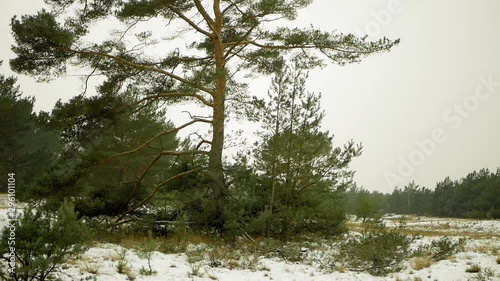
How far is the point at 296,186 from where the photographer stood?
917 centimetres

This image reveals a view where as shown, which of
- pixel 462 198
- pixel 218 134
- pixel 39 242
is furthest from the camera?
pixel 462 198

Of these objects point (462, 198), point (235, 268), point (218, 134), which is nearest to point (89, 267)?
point (235, 268)

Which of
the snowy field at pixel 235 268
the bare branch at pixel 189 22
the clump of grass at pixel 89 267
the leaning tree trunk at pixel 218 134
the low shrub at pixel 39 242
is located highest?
the bare branch at pixel 189 22

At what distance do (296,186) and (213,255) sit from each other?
331cm

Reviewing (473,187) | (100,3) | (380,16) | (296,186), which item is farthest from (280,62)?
(473,187)

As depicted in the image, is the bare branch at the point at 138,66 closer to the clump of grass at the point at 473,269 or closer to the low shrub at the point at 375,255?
the low shrub at the point at 375,255

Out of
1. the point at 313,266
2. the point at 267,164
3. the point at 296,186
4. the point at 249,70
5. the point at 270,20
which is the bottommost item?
the point at 313,266

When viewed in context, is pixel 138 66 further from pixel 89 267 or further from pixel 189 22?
pixel 89 267

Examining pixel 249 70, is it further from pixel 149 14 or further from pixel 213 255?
pixel 213 255

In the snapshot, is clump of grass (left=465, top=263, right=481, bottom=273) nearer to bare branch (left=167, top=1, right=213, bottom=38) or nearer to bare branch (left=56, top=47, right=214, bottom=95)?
bare branch (left=56, top=47, right=214, bottom=95)

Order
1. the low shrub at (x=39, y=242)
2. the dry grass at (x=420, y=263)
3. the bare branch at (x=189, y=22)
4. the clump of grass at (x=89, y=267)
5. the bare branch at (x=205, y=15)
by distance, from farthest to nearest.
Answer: the bare branch at (x=205, y=15) < the bare branch at (x=189, y=22) < the dry grass at (x=420, y=263) < the clump of grass at (x=89, y=267) < the low shrub at (x=39, y=242)

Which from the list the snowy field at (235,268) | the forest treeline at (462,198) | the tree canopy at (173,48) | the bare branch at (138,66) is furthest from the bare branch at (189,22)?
the forest treeline at (462,198)

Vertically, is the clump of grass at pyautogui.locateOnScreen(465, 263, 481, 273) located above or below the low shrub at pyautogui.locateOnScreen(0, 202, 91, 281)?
below

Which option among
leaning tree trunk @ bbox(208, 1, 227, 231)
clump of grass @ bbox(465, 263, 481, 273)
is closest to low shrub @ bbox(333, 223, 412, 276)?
clump of grass @ bbox(465, 263, 481, 273)
